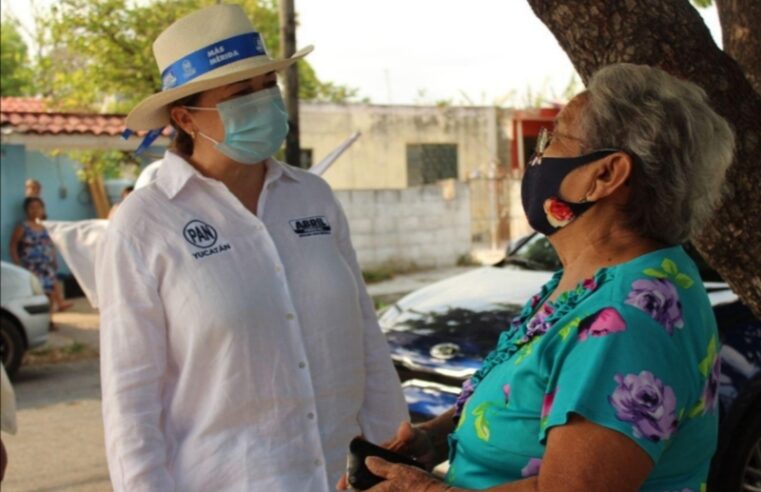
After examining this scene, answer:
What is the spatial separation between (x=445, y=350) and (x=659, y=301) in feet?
11.8

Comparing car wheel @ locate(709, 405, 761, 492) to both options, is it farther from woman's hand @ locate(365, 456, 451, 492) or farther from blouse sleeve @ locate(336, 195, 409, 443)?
woman's hand @ locate(365, 456, 451, 492)

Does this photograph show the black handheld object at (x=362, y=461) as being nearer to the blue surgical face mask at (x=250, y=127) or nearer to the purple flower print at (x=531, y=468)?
the purple flower print at (x=531, y=468)

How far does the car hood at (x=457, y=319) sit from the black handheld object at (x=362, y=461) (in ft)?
9.80

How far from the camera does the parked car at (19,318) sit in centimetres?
916

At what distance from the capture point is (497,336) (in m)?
5.19

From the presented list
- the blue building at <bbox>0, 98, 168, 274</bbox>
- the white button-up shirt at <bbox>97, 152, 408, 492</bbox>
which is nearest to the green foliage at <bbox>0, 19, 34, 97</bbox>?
the blue building at <bbox>0, 98, 168, 274</bbox>

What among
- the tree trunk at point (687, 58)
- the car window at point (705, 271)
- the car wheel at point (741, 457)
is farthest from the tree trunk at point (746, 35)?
the car window at point (705, 271)

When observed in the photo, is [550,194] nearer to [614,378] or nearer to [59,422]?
[614,378]

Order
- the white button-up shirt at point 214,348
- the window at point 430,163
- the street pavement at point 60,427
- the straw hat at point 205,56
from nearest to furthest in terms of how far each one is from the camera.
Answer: the white button-up shirt at point 214,348 → the straw hat at point 205,56 → the street pavement at point 60,427 → the window at point 430,163

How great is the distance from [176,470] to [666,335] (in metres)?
1.37

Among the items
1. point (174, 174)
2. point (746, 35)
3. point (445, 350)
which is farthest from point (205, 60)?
point (445, 350)

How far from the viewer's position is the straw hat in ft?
8.95

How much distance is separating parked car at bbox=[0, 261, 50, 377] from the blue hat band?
6971 mm

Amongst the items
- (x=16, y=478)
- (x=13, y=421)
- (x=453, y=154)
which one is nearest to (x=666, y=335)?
(x=13, y=421)
